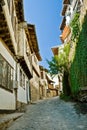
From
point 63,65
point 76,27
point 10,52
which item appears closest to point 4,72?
point 10,52

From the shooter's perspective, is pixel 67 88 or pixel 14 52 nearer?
pixel 14 52

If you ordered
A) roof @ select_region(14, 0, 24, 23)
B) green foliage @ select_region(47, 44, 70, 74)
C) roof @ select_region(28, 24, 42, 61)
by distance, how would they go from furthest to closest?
1. roof @ select_region(28, 24, 42, 61)
2. green foliage @ select_region(47, 44, 70, 74)
3. roof @ select_region(14, 0, 24, 23)

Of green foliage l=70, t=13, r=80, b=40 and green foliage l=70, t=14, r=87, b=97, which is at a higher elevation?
green foliage l=70, t=13, r=80, b=40

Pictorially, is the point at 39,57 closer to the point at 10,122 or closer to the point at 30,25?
the point at 30,25

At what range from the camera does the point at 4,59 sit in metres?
14.2

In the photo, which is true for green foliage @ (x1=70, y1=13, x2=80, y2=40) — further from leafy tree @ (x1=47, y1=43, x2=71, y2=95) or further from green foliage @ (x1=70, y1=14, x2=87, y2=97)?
leafy tree @ (x1=47, y1=43, x2=71, y2=95)

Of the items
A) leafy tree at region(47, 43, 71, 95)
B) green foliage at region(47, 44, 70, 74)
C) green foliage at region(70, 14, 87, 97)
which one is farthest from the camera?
green foliage at region(47, 44, 70, 74)

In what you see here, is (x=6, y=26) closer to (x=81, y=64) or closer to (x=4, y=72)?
(x=4, y=72)

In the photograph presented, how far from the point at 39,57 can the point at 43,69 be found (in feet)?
35.3

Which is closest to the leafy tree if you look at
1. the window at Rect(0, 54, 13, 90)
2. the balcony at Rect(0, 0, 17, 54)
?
the balcony at Rect(0, 0, 17, 54)

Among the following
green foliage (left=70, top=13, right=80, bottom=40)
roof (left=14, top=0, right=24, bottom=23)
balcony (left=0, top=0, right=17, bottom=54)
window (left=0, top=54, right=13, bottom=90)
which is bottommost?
window (left=0, top=54, right=13, bottom=90)

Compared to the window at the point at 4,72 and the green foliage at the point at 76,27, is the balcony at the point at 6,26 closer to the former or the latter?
the window at the point at 4,72

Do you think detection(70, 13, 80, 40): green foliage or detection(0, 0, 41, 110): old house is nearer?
detection(0, 0, 41, 110): old house

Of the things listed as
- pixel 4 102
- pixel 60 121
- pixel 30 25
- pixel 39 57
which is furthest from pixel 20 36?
pixel 39 57
